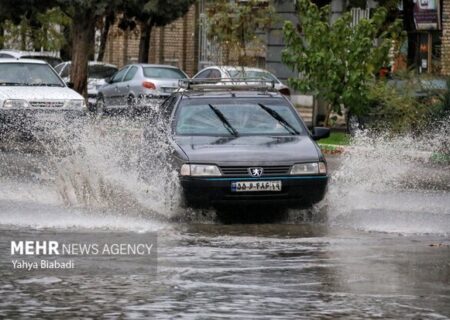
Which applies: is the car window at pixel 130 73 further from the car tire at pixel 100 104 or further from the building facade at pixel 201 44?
the building facade at pixel 201 44

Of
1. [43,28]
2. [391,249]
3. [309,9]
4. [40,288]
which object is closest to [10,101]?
[309,9]

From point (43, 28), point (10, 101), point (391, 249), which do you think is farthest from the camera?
point (43, 28)

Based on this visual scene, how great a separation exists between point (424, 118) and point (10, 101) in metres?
7.77

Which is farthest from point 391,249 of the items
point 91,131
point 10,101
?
point 10,101

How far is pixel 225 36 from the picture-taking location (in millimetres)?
37375

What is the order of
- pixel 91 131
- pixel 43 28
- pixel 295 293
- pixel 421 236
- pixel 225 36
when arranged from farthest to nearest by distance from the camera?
pixel 43 28, pixel 225 36, pixel 91 131, pixel 421 236, pixel 295 293

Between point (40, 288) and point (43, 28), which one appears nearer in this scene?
point (40, 288)

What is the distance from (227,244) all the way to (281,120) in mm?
3537

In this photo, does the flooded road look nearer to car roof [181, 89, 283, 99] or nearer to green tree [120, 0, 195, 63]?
car roof [181, 89, 283, 99]

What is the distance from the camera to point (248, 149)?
49.2 feet

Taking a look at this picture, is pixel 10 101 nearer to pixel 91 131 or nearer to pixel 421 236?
pixel 91 131

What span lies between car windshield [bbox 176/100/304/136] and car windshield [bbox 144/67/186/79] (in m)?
21.7

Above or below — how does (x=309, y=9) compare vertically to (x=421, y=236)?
above

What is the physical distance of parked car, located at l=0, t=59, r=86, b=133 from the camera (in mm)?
25859
